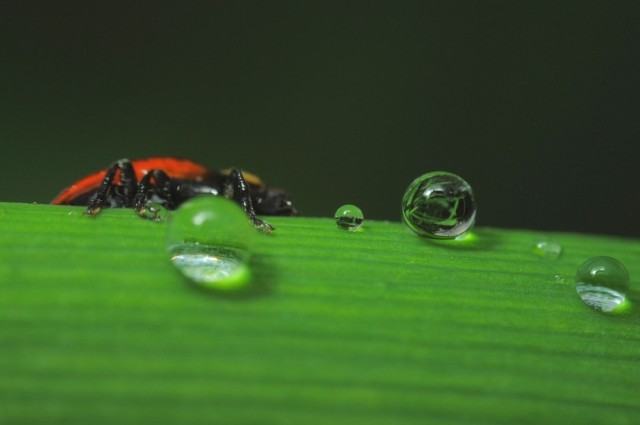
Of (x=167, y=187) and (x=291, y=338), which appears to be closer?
(x=291, y=338)

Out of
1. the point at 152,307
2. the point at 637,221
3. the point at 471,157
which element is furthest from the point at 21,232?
the point at 637,221

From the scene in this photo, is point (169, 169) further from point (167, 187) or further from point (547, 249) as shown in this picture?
point (547, 249)

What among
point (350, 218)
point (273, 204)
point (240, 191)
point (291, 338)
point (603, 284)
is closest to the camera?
point (291, 338)

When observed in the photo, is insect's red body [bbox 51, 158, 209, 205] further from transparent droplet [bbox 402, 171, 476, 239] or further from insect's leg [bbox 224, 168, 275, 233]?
transparent droplet [bbox 402, 171, 476, 239]

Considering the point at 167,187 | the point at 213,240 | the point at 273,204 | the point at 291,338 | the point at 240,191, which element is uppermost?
the point at 273,204

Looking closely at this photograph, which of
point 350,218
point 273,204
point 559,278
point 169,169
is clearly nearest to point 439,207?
point 350,218

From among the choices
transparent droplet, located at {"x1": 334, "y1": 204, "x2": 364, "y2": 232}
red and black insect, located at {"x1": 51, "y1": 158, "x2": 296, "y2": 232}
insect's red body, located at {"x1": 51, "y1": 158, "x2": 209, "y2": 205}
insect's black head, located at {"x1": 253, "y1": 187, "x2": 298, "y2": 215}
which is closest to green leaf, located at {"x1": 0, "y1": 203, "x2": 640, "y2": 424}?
transparent droplet, located at {"x1": 334, "y1": 204, "x2": 364, "y2": 232}

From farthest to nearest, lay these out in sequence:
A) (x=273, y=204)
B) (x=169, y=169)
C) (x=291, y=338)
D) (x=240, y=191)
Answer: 1. (x=273, y=204)
2. (x=169, y=169)
3. (x=240, y=191)
4. (x=291, y=338)

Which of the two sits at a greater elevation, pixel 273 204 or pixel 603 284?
pixel 273 204

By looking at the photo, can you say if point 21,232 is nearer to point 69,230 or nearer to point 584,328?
point 69,230
